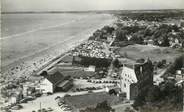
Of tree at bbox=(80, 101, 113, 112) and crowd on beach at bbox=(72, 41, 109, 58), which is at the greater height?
crowd on beach at bbox=(72, 41, 109, 58)

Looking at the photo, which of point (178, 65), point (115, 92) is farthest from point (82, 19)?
point (178, 65)

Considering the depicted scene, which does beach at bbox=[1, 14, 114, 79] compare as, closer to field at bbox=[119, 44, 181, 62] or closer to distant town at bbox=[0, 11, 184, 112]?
distant town at bbox=[0, 11, 184, 112]

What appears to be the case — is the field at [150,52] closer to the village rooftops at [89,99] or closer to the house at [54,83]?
the village rooftops at [89,99]

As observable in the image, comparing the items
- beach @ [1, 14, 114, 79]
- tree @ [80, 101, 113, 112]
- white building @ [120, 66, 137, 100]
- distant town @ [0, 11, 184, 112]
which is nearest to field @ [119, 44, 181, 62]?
distant town @ [0, 11, 184, 112]

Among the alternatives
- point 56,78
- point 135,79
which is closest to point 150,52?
point 135,79

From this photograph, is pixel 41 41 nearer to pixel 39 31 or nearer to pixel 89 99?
pixel 39 31

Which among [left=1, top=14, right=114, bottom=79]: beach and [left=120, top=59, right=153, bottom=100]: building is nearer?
[left=1, top=14, right=114, bottom=79]: beach

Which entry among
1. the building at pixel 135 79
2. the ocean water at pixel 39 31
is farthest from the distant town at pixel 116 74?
the ocean water at pixel 39 31
